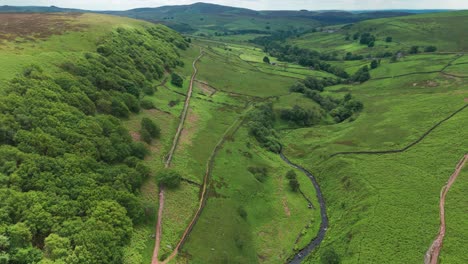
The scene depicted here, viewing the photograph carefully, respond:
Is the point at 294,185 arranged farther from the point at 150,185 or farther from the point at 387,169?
the point at 150,185

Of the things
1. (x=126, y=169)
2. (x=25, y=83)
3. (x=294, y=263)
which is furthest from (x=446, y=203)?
(x=25, y=83)

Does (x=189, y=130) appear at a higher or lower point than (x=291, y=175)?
higher

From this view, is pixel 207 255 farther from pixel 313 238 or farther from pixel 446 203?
pixel 446 203

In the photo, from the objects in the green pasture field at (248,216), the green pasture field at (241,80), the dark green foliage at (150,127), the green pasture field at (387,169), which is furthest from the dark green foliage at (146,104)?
the green pasture field at (387,169)

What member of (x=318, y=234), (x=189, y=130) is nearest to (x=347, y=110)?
(x=189, y=130)

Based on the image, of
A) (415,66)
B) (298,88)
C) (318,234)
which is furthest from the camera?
(415,66)

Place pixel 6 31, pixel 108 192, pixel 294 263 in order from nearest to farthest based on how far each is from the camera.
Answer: pixel 108 192 → pixel 294 263 → pixel 6 31

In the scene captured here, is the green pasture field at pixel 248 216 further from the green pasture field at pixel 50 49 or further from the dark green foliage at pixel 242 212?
the green pasture field at pixel 50 49
